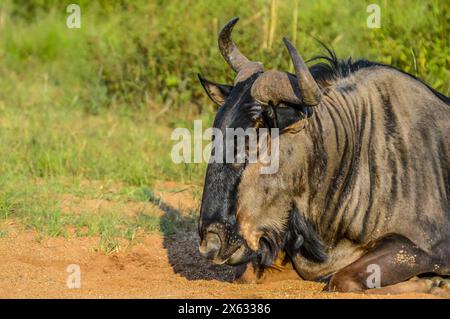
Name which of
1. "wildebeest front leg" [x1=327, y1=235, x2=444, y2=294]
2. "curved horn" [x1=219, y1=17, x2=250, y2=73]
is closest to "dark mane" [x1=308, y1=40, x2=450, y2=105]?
"curved horn" [x1=219, y1=17, x2=250, y2=73]

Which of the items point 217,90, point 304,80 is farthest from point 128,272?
point 304,80

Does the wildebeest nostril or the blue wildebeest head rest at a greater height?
the blue wildebeest head

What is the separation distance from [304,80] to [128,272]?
2234 mm

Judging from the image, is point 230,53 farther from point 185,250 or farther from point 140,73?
point 140,73

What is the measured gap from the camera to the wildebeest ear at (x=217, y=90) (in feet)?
21.5

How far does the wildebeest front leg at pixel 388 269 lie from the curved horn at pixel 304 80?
1040 mm

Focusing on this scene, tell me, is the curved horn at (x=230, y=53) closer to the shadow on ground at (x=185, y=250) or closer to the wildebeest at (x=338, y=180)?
the wildebeest at (x=338, y=180)

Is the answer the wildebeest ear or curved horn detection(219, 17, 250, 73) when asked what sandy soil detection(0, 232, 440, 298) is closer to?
the wildebeest ear

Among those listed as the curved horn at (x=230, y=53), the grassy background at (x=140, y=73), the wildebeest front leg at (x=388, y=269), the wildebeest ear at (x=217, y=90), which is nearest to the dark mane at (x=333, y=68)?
the curved horn at (x=230, y=53)

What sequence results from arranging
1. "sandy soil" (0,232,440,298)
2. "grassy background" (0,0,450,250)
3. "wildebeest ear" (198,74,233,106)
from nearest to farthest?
"sandy soil" (0,232,440,298)
"wildebeest ear" (198,74,233,106)
"grassy background" (0,0,450,250)

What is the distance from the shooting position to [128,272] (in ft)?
23.9

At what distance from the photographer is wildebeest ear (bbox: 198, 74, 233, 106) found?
6547mm
